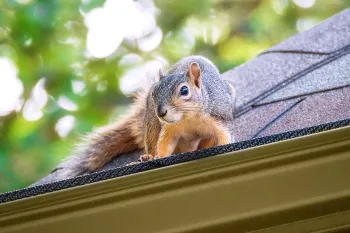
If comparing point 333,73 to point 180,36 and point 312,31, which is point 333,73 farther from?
point 180,36

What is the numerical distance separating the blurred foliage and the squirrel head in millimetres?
1696

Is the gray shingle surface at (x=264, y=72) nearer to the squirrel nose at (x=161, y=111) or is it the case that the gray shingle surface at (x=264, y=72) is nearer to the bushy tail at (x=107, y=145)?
the bushy tail at (x=107, y=145)

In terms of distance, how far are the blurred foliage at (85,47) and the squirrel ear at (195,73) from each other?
1.68 m

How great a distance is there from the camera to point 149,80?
1.90 m

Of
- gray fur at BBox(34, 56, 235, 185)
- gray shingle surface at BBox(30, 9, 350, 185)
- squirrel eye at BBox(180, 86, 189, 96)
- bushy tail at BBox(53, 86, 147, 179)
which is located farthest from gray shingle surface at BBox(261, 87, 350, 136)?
bushy tail at BBox(53, 86, 147, 179)

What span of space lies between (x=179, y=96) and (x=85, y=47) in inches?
82.1

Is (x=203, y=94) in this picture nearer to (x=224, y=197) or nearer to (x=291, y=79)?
(x=291, y=79)

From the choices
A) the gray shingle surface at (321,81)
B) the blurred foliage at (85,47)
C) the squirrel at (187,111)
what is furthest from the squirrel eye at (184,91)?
the blurred foliage at (85,47)

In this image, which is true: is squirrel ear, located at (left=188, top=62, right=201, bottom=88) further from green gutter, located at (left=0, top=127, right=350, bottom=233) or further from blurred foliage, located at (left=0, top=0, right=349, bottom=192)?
blurred foliage, located at (left=0, top=0, right=349, bottom=192)

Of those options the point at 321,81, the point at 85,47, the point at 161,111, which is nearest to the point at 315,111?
the point at 321,81

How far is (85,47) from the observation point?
133 inches

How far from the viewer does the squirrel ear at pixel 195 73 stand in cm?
143

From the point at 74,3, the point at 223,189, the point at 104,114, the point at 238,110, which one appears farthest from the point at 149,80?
the point at 74,3

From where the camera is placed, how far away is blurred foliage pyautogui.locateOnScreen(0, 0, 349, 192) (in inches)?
126
